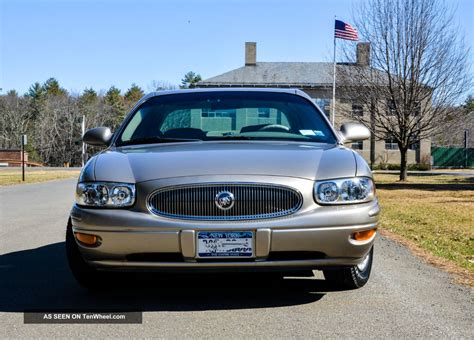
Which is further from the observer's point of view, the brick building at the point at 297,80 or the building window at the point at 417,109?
the brick building at the point at 297,80

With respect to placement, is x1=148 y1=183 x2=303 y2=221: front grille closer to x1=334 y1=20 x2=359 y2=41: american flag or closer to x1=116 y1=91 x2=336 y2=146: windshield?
x1=116 y1=91 x2=336 y2=146: windshield

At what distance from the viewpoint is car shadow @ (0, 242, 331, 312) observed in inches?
176

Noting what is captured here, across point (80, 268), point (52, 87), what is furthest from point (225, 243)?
point (52, 87)

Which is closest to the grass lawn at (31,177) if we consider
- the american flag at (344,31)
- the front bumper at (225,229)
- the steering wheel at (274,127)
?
the american flag at (344,31)

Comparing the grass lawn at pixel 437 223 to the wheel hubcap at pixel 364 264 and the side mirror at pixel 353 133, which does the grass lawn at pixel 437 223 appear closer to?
the wheel hubcap at pixel 364 264

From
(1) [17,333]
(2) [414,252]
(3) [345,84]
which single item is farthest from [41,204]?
(3) [345,84]

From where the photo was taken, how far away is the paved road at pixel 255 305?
3.88m

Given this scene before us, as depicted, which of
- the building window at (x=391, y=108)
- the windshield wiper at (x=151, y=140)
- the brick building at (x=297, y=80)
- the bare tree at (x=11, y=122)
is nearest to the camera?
the windshield wiper at (x=151, y=140)

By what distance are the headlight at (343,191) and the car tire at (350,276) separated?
70 cm

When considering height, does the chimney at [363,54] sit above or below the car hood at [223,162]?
above

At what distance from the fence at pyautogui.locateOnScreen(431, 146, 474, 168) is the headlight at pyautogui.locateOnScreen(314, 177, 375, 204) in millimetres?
56389

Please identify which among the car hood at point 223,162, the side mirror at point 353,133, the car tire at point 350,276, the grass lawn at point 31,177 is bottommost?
the grass lawn at point 31,177

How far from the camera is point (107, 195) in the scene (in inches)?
166

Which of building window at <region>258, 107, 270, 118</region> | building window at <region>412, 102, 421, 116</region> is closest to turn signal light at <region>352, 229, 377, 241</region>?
building window at <region>258, 107, 270, 118</region>
